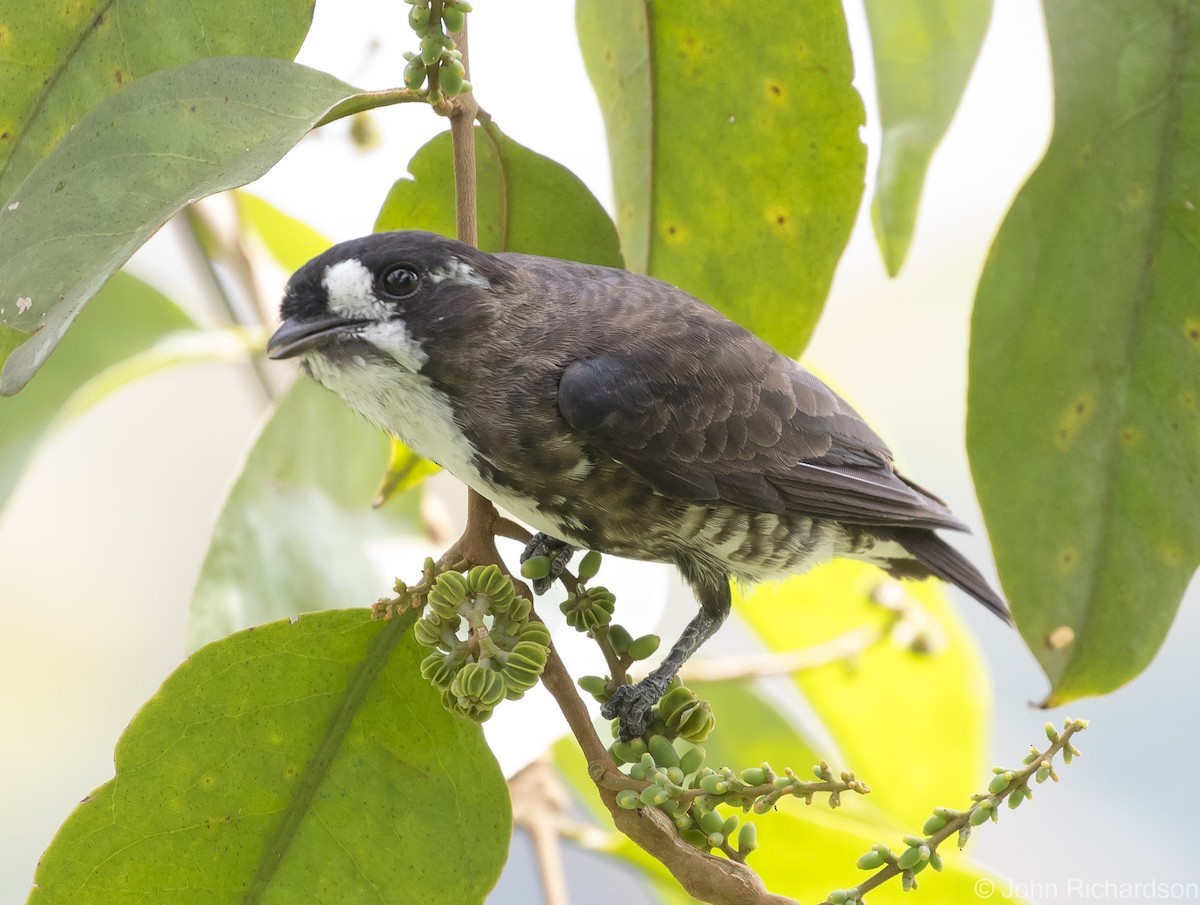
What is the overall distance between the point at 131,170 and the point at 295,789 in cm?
66

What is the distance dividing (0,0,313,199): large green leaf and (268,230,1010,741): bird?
0.26m

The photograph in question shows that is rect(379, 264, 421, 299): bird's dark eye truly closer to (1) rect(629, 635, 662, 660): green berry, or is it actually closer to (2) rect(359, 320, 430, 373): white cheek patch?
(2) rect(359, 320, 430, 373): white cheek patch

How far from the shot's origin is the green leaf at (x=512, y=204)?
1.62m

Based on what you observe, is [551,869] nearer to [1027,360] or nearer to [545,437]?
A: [545,437]

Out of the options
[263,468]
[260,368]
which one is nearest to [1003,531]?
[263,468]

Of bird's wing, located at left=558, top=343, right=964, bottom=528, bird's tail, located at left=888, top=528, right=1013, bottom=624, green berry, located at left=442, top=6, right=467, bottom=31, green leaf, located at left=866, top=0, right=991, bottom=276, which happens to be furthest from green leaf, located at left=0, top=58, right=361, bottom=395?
bird's tail, located at left=888, top=528, right=1013, bottom=624

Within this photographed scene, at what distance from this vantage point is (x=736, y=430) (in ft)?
5.95

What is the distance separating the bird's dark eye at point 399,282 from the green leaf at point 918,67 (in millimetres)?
706

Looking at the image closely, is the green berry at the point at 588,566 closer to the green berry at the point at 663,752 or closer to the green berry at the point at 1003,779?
the green berry at the point at 663,752

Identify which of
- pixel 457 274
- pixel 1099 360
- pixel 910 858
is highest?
pixel 457 274

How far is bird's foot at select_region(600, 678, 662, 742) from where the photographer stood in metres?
1.39

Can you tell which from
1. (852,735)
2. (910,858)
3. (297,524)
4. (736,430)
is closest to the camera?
(910,858)

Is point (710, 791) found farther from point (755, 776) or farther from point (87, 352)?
point (87, 352)

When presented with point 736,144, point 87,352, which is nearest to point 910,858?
point 736,144
